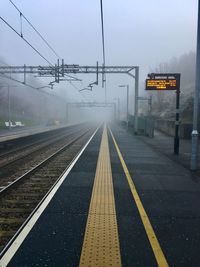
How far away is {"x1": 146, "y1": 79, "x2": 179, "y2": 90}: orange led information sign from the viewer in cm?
2423

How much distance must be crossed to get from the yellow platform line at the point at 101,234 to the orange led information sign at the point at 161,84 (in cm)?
1540

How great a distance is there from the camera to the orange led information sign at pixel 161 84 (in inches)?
954

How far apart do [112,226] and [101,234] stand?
505 mm

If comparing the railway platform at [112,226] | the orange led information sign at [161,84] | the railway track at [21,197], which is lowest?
the railway track at [21,197]

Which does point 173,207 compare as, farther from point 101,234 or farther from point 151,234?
point 101,234

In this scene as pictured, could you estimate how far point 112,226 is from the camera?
22.1ft

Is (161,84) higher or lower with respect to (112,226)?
higher

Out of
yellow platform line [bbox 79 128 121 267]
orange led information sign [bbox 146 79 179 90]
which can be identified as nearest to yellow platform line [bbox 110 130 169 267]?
yellow platform line [bbox 79 128 121 267]

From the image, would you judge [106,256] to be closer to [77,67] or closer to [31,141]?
[31,141]

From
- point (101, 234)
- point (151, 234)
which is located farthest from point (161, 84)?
point (101, 234)

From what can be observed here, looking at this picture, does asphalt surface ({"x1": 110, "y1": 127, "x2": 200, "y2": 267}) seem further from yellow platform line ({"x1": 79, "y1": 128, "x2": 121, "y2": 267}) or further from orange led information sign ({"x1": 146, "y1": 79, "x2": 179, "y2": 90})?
orange led information sign ({"x1": 146, "y1": 79, "x2": 179, "y2": 90})

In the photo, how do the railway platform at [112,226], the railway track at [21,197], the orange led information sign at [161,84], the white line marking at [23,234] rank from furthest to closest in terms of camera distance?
1. the orange led information sign at [161,84]
2. the railway track at [21,197]
3. the railway platform at [112,226]
4. the white line marking at [23,234]

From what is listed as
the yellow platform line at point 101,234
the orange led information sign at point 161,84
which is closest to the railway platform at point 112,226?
the yellow platform line at point 101,234

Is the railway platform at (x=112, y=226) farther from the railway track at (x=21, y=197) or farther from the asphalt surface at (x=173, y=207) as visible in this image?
the railway track at (x=21, y=197)
